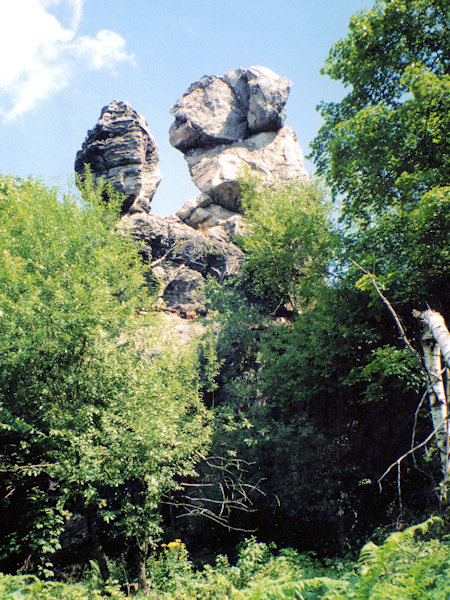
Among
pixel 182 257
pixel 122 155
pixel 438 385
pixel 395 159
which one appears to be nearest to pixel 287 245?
pixel 182 257

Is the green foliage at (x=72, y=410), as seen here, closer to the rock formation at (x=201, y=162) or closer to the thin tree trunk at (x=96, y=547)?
the thin tree trunk at (x=96, y=547)

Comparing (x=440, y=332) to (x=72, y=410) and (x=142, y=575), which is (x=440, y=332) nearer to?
(x=72, y=410)

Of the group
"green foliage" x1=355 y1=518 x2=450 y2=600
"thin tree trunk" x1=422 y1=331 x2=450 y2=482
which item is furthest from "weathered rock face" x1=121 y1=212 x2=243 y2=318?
"green foliage" x1=355 y1=518 x2=450 y2=600

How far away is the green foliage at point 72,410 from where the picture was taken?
7707 mm

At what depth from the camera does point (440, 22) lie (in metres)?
10.3

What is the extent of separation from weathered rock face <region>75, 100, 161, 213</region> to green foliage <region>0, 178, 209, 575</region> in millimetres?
14479

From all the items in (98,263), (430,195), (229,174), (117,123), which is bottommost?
(430,195)

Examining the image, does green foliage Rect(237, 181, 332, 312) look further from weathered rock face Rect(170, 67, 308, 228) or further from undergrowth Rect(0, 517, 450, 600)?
undergrowth Rect(0, 517, 450, 600)

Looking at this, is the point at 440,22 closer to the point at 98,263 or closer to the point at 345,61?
the point at 345,61

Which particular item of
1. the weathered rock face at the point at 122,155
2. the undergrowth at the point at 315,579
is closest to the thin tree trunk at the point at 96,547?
the undergrowth at the point at 315,579

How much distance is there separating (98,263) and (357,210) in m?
8.95

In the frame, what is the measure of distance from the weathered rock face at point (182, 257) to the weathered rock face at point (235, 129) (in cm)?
531

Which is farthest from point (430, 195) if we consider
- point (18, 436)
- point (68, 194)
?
point (68, 194)

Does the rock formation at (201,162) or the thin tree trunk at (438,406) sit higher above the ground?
the rock formation at (201,162)
